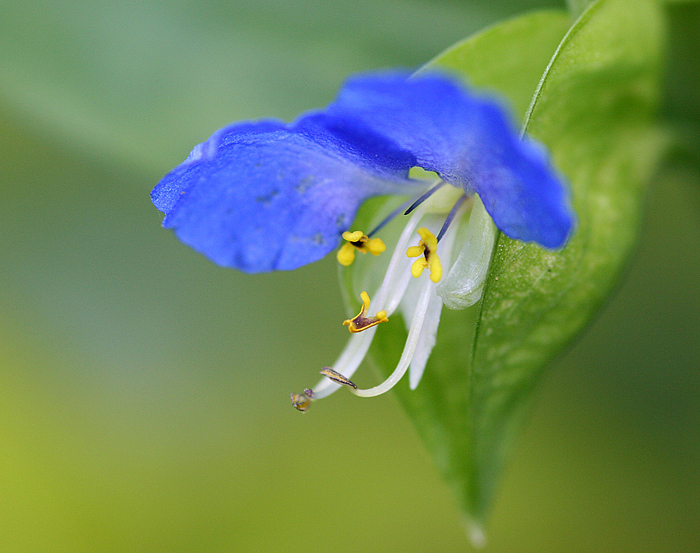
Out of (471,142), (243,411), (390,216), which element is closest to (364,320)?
(390,216)

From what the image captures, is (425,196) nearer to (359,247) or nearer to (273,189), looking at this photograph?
(359,247)

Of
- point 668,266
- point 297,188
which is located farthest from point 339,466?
point 297,188

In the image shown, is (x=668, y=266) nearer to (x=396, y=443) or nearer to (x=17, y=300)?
(x=396, y=443)

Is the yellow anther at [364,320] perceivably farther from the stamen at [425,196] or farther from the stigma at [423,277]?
the stamen at [425,196]

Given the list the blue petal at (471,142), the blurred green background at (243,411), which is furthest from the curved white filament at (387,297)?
the blurred green background at (243,411)

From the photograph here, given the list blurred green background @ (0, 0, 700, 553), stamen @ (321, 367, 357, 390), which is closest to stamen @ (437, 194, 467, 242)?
stamen @ (321, 367, 357, 390)

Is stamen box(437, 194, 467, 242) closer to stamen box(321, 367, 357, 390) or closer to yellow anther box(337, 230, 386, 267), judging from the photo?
yellow anther box(337, 230, 386, 267)

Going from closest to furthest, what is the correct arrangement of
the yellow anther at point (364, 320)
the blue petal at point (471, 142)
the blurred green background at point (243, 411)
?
the blue petal at point (471, 142), the yellow anther at point (364, 320), the blurred green background at point (243, 411)
